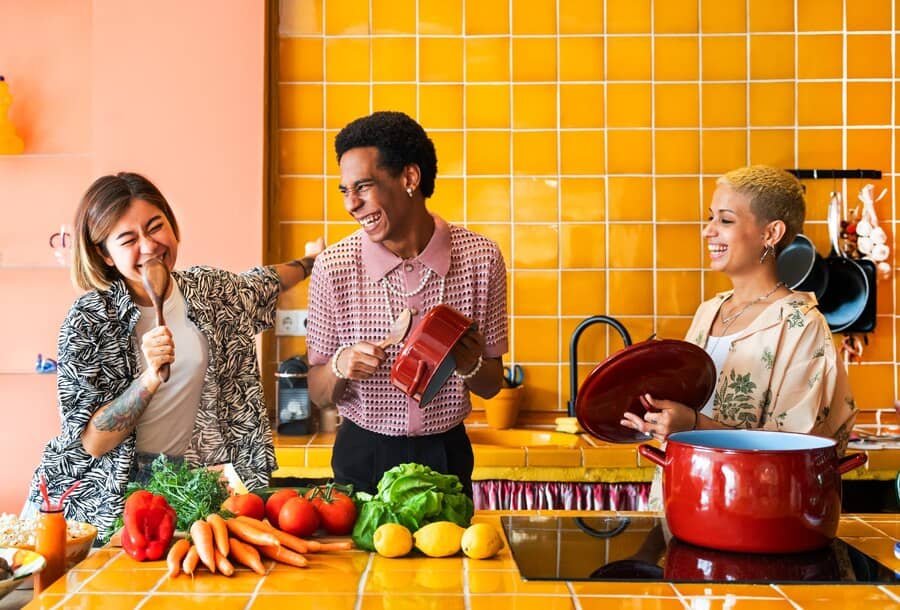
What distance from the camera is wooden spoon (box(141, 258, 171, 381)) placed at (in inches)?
67.5

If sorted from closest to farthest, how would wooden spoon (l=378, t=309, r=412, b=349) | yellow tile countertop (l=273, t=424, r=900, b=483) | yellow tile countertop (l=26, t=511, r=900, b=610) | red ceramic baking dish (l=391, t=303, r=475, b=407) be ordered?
yellow tile countertop (l=26, t=511, r=900, b=610) → red ceramic baking dish (l=391, t=303, r=475, b=407) → wooden spoon (l=378, t=309, r=412, b=349) → yellow tile countertop (l=273, t=424, r=900, b=483)

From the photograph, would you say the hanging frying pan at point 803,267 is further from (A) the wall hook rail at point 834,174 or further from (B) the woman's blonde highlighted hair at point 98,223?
(B) the woman's blonde highlighted hair at point 98,223

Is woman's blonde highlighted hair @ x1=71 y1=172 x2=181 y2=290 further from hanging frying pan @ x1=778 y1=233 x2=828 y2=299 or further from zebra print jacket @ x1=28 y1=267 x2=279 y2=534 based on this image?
hanging frying pan @ x1=778 y1=233 x2=828 y2=299

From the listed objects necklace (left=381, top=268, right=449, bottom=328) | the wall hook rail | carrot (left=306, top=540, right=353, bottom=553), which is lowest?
carrot (left=306, top=540, right=353, bottom=553)

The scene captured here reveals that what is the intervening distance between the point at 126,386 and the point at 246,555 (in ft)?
2.64

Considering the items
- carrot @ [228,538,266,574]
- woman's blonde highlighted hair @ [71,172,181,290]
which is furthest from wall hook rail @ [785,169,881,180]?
carrot @ [228,538,266,574]

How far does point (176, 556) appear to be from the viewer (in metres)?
1.20

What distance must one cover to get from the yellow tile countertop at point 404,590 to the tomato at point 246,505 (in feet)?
0.40

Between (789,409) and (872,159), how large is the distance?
6.21 ft

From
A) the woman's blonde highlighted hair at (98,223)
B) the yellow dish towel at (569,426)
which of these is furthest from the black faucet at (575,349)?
the woman's blonde highlighted hair at (98,223)

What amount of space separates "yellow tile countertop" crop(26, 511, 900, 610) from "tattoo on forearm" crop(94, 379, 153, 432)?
0.56 metres

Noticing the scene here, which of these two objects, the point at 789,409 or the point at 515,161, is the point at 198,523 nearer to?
the point at 789,409

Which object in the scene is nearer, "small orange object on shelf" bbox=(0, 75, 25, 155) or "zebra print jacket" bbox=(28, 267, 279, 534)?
"zebra print jacket" bbox=(28, 267, 279, 534)

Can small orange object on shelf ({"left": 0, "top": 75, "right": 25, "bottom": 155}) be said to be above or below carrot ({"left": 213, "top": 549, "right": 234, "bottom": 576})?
above
